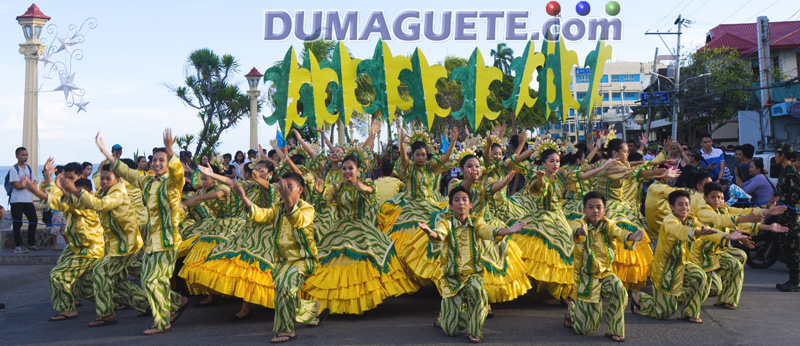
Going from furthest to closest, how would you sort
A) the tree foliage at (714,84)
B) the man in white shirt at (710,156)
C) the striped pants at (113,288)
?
the tree foliage at (714,84) → the man in white shirt at (710,156) → the striped pants at (113,288)

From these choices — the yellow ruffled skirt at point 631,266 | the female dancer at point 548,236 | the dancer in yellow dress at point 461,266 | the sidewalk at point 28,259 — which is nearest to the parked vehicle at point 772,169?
the yellow ruffled skirt at point 631,266

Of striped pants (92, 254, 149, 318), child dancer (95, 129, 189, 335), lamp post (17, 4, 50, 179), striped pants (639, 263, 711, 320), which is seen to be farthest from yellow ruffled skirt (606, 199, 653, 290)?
lamp post (17, 4, 50, 179)

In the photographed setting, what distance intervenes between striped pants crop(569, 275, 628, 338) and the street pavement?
0.10 m

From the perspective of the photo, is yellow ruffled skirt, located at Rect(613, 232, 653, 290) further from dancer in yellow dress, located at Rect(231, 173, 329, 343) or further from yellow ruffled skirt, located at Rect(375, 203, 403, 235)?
dancer in yellow dress, located at Rect(231, 173, 329, 343)

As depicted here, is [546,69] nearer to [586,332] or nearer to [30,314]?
[586,332]

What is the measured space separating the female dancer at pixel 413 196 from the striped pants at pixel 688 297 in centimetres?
236

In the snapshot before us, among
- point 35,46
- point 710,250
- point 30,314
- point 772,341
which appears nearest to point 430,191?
point 710,250

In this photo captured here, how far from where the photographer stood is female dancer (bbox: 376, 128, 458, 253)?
23.0 ft

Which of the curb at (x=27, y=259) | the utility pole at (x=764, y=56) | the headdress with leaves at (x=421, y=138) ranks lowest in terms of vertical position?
the curb at (x=27, y=259)

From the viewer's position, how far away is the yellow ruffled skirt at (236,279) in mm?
5934

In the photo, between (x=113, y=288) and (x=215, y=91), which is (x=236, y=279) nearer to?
(x=113, y=288)

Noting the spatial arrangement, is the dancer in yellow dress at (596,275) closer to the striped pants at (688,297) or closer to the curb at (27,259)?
the striped pants at (688,297)

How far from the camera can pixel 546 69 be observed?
11312mm

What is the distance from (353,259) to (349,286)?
0.84ft
